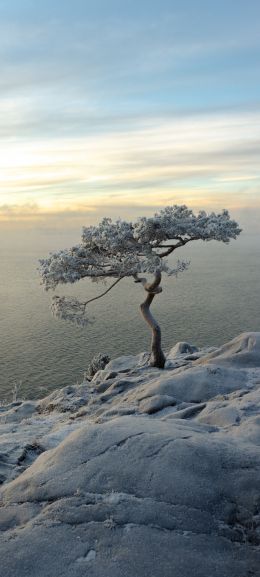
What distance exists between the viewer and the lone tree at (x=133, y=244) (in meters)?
26.0

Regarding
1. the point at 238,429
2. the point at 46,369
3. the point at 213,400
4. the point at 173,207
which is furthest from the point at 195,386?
the point at 46,369

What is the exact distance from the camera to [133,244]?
26.8 meters

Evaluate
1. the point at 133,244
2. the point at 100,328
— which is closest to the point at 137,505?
the point at 133,244

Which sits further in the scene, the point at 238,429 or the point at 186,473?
the point at 238,429

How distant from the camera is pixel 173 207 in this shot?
88.9ft

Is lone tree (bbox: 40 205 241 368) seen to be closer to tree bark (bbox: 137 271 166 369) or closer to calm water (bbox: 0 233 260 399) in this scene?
tree bark (bbox: 137 271 166 369)

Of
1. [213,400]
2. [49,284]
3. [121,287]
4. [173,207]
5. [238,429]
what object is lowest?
[121,287]

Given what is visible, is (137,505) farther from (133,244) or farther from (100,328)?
(100,328)

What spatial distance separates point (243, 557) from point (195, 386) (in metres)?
13.1

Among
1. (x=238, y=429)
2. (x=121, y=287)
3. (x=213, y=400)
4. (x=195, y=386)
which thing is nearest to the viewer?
(x=238, y=429)

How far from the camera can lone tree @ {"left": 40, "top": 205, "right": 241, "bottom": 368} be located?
85.1ft

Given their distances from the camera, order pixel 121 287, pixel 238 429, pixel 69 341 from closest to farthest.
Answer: pixel 238 429
pixel 69 341
pixel 121 287

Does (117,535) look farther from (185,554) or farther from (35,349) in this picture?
(35,349)

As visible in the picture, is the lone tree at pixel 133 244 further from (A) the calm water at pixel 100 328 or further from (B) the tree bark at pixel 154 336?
(A) the calm water at pixel 100 328
